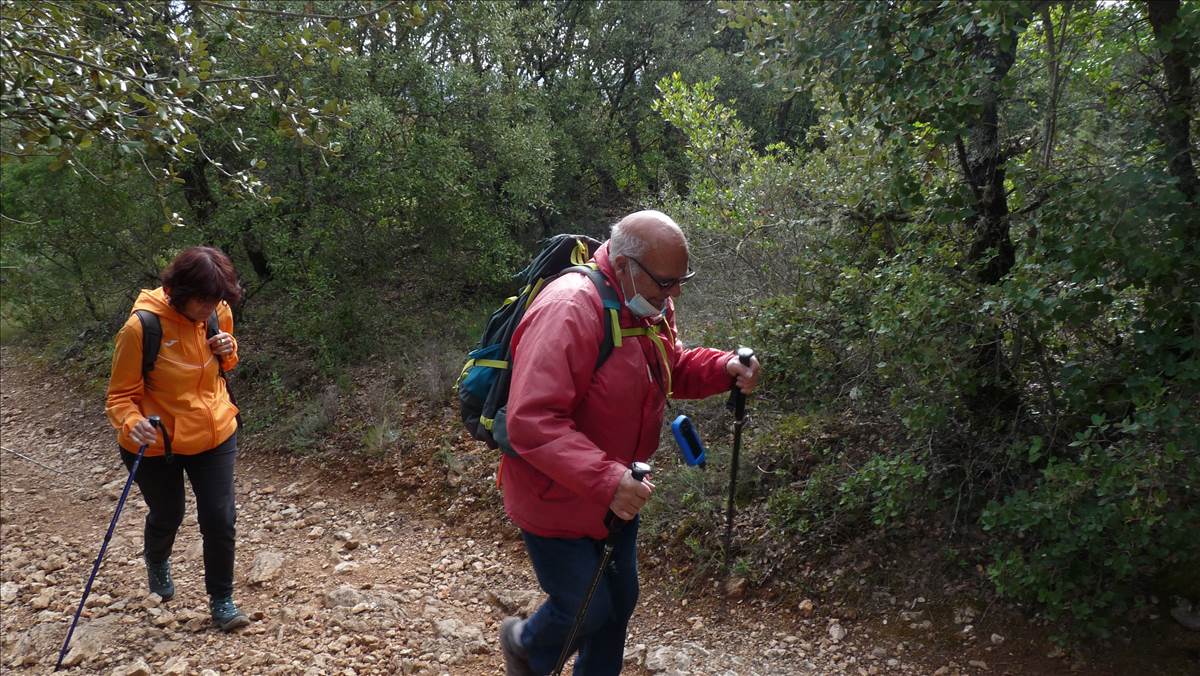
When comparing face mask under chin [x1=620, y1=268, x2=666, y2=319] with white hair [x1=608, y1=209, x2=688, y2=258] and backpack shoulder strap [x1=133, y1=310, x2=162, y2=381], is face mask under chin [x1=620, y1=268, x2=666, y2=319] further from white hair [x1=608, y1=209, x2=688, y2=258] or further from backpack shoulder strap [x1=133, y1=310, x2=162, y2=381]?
backpack shoulder strap [x1=133, y1=310, x2=162, y2=381]

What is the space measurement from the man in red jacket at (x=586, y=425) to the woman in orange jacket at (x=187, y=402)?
211 centimetres

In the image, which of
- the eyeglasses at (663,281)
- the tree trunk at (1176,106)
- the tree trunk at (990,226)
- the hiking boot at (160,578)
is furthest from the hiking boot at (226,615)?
the tree trunk at (1176,106)

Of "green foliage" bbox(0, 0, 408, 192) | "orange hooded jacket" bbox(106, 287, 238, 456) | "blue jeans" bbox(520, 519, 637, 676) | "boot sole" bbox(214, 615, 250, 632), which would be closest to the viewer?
"blue jeans" bbox(520, 519, 637, 676)

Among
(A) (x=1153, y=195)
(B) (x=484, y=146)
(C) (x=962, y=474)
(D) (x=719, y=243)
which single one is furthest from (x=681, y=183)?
(A) (x=1153, y=195)

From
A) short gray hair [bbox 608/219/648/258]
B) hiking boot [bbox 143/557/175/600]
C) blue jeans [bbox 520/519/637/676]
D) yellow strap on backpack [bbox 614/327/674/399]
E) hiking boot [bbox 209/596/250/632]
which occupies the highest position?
short gray hair [bbox 608/219/648/258]

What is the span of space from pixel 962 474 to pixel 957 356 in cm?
82

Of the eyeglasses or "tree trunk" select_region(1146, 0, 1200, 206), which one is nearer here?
the eyeglasses

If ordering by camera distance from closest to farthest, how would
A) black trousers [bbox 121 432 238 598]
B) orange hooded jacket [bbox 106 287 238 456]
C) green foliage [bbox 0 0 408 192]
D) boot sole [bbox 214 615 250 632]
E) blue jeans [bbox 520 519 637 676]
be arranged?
blue jeans [bbox 520 519 637 676]
green foliage [bbox 0 0 408 192]
orange hooded jacket [bbox 106 287 238 456]
black trousers [bbox 121 432 238 598]
boot sole [bbox 214 615 250 632]

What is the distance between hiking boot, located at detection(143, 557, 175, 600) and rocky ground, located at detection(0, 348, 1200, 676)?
0.13 metres

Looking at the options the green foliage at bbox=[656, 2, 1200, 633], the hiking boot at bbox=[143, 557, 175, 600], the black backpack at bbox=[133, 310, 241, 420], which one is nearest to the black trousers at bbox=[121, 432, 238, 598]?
the hiking boot at bbox=[143, 557, 175, 600]

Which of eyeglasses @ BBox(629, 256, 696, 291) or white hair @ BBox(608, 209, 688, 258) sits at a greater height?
white hair @ BBox(608, 209, 688, 258)

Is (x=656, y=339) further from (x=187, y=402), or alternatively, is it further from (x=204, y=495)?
(x=204, y=495)

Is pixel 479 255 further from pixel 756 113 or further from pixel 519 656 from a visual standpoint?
pixel 519 656

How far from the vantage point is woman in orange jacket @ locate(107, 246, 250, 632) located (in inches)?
163
